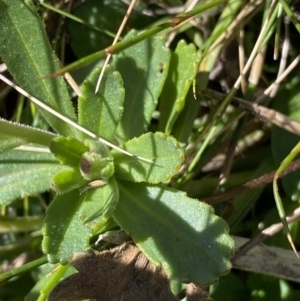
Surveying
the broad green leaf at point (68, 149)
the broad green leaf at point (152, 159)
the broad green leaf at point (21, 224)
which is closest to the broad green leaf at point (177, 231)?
the broad green leaf at point (152, 159)

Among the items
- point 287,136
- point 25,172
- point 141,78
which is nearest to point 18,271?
point 25,172

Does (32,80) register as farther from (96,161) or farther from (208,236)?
(208,236)

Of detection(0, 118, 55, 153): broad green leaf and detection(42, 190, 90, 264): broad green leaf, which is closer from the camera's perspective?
detection(0, 118, 55, 153): broad green leaf

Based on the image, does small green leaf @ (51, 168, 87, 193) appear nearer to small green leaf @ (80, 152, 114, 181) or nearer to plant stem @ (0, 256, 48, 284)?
small green leaf @ (80, 152, 114, 181)

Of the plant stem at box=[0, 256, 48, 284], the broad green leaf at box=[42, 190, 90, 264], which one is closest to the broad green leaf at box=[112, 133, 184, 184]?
the broad green leaf at box=[42, 190, 90, 264]

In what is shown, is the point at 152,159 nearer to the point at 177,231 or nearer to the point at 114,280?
the point at 177,231

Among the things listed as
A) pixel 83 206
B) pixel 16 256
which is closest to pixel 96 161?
pixel 83 206
